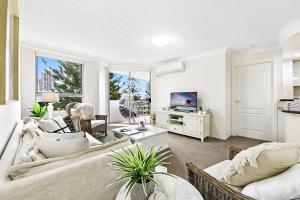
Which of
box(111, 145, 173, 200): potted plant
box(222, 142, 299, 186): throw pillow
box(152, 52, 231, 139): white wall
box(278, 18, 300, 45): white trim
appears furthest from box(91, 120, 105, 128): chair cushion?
box(278, 18, 300, 45): white trim

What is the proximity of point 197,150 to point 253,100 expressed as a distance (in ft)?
6.84

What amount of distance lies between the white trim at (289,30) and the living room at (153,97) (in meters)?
0.02

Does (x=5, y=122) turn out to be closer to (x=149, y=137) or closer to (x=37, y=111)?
(x=149, y=137)

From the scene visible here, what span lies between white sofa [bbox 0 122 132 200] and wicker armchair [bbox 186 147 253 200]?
594 mm

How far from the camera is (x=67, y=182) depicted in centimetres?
88

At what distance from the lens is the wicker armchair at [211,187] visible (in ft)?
2.94

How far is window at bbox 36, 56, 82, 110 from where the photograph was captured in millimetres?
4016

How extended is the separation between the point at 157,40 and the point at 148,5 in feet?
3.84

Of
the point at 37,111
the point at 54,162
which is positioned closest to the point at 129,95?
the point at 37,111

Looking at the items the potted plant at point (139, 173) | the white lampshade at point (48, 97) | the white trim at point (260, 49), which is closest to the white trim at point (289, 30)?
the white trim at point (260, 49)

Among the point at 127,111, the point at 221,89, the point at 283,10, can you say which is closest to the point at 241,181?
the point at 283,10

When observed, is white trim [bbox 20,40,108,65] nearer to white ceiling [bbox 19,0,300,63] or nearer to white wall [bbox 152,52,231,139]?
white ceiling [bbox 19,0,300,63]

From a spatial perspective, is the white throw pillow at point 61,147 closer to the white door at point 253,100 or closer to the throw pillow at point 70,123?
the throw pillow at point 70,123

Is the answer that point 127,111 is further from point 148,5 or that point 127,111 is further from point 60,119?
point 148,5
